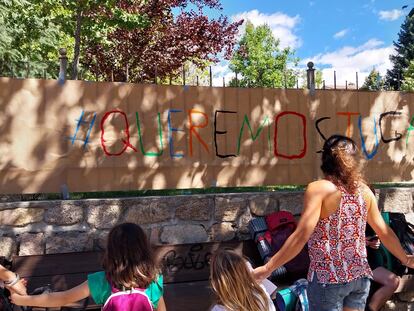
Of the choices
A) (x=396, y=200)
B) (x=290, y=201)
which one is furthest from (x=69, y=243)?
(x=396, y=200)

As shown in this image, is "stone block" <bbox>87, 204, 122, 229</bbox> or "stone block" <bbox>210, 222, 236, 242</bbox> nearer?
"stone block" <bbox>87, 204, 122, 229</bbox>

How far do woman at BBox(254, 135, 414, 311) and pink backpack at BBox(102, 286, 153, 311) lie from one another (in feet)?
2.14

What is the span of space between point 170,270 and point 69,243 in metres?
0.97

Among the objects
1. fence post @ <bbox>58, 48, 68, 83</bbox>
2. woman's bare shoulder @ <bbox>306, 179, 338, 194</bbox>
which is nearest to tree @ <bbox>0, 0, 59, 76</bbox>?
fence post @ <bbox>58, 48, 68, 83</bbox>

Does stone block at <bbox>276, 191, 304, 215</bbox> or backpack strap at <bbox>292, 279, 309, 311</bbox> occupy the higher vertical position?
stone block at <bbox>276, 191, 304, 215</bbox>

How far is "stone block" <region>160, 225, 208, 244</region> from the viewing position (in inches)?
180

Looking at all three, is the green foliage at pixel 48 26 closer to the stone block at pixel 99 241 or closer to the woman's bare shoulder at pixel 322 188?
the stone block at pixel 99 241

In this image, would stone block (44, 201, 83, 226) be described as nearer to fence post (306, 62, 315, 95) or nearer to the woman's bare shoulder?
the woman's bare shoulder

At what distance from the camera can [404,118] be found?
5.76 meters

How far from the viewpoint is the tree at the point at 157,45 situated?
36.5 ft

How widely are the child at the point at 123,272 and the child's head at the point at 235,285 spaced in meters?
0.35

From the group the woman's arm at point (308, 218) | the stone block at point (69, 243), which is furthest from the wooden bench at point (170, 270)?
the woman's arm at point (308, 218)

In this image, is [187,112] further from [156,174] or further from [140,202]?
[140,202]

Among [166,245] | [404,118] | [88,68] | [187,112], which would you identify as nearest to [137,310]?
[166,245]
